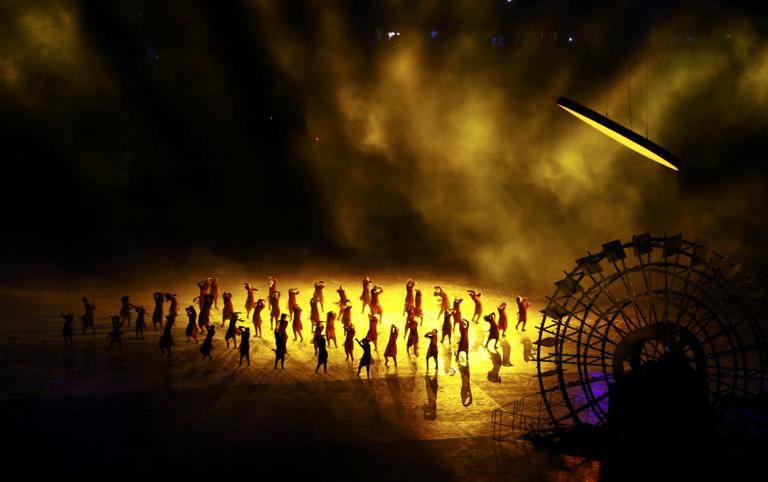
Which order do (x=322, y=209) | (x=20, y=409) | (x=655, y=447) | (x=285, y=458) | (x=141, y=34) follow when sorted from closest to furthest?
1. (x=655, y=447)
2. (x=285, y=458)
3. (x=20, y=409)
4. (x=141, y=34)
5. (x=322, y=209)

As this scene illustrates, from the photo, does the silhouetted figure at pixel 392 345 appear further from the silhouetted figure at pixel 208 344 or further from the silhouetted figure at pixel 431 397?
the silhouetted figure at pixel 208 344

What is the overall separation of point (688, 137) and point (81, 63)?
22.5 meters

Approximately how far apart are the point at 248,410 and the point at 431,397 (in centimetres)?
313

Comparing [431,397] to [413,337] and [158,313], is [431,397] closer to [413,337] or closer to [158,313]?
[413,337]

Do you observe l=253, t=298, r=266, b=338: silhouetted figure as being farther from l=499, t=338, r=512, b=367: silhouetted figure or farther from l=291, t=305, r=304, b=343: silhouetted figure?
l=499, t=338, r=512, b=367: silhouetted figure

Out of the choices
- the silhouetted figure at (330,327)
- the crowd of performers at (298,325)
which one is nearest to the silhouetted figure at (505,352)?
the crowd of performers at (298,325)

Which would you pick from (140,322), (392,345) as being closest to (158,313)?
(140,322)

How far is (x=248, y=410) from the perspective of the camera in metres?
11.8

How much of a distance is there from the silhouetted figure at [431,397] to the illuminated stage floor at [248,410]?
4cm

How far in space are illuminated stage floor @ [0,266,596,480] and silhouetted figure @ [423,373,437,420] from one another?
0.04 meters

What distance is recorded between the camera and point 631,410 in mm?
9414

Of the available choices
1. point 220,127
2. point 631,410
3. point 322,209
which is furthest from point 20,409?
point 220,127

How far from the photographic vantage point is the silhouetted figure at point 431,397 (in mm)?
11752

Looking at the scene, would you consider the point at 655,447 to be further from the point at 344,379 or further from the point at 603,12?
the point at 603,12
